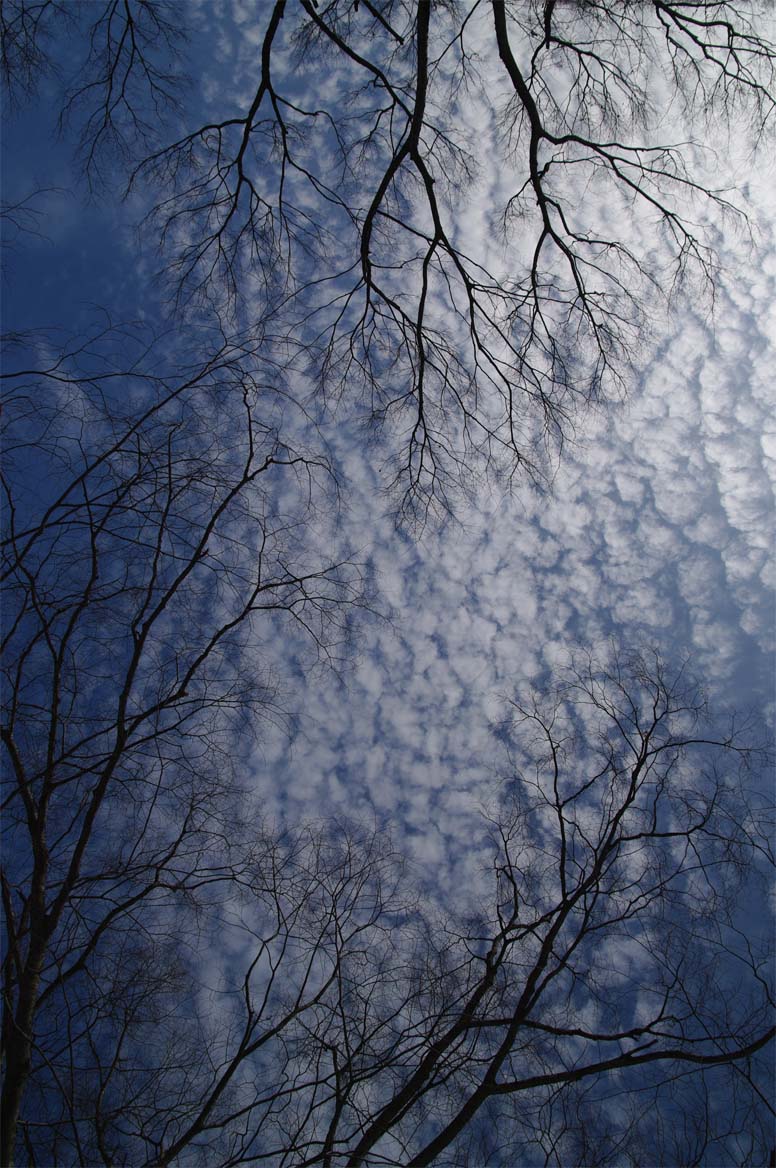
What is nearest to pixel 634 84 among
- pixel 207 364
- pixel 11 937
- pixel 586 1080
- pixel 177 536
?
pixel 207 364

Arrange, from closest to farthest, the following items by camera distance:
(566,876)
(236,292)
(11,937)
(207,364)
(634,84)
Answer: (11,937), (207,364), (634,84), (236,292), (566,876)

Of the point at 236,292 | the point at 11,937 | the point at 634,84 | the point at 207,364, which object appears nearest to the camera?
the point at 11,937

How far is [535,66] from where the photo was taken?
5.38 metres

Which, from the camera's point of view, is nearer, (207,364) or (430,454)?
(207,364)

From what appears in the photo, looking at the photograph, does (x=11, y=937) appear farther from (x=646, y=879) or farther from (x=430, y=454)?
(x=646, y=879)

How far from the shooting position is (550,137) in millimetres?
5172

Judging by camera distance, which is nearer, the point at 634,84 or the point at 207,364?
the point at 207,364

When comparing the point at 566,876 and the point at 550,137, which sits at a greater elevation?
the point at 550,137

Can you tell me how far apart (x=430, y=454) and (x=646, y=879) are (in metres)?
4.52

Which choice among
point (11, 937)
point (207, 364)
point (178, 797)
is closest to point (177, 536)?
point (207, 364)

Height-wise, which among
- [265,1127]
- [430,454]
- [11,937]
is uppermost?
[430,454]

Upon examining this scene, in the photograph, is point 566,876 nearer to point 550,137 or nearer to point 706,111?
point 550,137

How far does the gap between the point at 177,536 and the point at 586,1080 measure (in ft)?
20.9

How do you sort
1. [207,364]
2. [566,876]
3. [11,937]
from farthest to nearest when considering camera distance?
[566,876] < [207,364] < [11,937]
